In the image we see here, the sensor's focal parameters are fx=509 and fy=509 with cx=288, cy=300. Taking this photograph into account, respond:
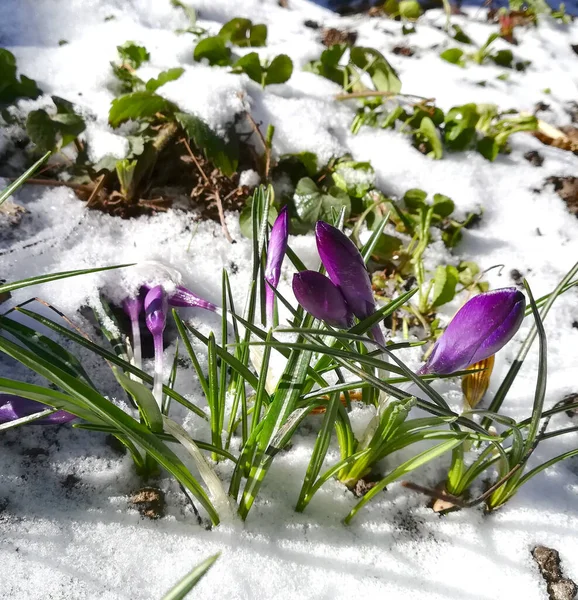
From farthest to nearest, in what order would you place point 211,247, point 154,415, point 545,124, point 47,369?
point 545,124
point 211,247
point 154,415
point 47,369

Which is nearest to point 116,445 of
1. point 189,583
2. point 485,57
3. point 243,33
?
point 189,583

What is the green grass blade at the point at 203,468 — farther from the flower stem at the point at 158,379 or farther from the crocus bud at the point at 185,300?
the crocus bud at the point at 185,300

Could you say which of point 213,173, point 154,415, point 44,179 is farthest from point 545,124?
point 154,415

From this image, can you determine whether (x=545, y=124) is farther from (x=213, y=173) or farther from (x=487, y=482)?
(x=487, y=482)

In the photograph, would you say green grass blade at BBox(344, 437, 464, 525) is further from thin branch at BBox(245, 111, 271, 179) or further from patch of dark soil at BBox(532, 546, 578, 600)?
thin branch at BBox(245, 111, 271, 179)

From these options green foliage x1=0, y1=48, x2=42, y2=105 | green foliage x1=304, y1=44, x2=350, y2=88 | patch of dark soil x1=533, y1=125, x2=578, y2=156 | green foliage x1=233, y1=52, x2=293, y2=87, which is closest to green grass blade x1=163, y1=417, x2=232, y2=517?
green foliage x1=0, y1=48, x2=42, y2=105

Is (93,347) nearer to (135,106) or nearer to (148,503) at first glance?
(148,503)

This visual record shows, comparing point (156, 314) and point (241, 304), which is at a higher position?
point (156, 314)
